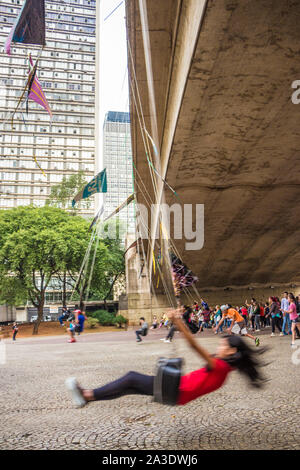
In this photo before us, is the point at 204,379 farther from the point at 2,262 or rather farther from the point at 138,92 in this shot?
the point at 2,262

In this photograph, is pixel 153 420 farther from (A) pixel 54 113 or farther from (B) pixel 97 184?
(A) pixel 54 113

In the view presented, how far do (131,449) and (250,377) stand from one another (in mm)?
1477

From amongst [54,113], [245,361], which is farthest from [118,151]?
[245,361]

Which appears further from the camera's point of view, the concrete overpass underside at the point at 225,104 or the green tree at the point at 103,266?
the green tree at the point at 103,266

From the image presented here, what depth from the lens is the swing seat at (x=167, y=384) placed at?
3.31 m

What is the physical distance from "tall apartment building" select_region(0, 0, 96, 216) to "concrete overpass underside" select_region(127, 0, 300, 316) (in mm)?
51582

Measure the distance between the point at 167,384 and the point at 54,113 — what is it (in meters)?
79.1

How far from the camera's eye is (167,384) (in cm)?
333

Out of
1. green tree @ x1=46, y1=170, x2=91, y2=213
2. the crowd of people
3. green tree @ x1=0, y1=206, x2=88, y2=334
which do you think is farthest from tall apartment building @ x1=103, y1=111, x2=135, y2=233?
the crowd of people

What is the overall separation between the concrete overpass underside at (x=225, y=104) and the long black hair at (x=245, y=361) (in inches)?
251

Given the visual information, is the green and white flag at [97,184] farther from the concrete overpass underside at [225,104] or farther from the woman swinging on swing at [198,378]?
the woman swinging on swing at [198,378]

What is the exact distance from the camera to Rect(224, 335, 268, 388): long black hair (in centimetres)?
366

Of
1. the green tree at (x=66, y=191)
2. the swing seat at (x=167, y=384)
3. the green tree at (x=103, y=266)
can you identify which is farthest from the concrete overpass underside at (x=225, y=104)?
the green tree at (x=66, y=191)
